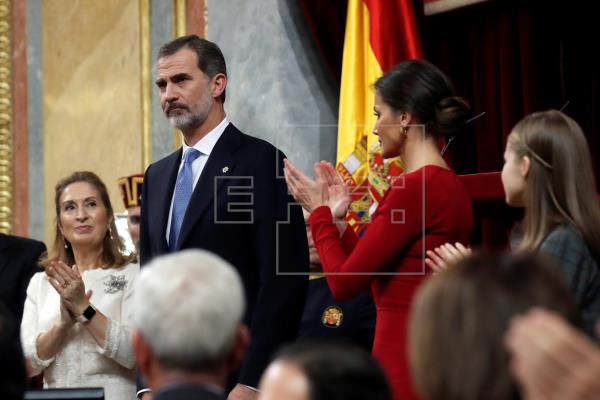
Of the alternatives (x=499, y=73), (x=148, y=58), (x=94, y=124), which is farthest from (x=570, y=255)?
(x=94, y=124)

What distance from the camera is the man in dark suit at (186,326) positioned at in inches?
68.6

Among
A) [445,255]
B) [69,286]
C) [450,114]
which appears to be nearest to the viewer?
[445,255]

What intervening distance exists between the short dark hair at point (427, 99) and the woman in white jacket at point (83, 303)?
4.96 feet

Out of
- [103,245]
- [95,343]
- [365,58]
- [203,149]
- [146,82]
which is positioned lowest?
[95,343]

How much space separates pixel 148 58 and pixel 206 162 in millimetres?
3183

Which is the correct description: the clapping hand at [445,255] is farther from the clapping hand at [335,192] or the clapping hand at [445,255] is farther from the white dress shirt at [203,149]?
the white dress shirt at [203,149]

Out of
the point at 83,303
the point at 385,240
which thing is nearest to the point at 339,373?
the point at 385,240

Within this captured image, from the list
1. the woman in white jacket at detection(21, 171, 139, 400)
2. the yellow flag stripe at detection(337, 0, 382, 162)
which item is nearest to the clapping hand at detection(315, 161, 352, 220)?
the woman in white jacket at detection(21, 171, 139, 400)

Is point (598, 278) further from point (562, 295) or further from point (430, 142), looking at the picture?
point (562, 295)

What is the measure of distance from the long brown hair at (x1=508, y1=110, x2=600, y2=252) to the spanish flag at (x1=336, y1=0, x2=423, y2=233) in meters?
2.18

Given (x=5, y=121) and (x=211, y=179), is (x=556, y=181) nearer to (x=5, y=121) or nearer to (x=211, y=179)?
(x=211, y=179)

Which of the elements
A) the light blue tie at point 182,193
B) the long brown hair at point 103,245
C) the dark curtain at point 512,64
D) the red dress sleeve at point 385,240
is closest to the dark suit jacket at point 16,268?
the long brown hair at point 103,245

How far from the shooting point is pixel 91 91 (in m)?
6.88

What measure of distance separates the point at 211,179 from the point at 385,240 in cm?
72
